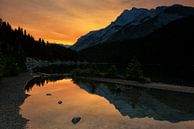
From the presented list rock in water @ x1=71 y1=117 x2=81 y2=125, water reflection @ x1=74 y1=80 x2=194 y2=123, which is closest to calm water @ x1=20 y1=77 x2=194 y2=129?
water reflection @ x1=74 y1=80 x2=194 y2=123

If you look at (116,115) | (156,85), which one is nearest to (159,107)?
(116,115)

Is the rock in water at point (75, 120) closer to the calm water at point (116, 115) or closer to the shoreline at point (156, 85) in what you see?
the calm water at point (116, 115)

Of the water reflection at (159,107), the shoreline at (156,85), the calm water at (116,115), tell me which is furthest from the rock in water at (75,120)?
the shoreline at (156,85)

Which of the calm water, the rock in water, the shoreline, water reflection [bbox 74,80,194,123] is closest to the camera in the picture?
the calm water

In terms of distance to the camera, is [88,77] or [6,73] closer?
[6,73]

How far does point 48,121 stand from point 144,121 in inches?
429

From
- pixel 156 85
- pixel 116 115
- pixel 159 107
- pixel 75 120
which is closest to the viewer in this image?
pixel 75 120

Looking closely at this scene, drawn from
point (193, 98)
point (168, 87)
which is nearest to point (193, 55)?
point (168, 87)

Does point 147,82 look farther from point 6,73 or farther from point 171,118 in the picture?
point 6,73

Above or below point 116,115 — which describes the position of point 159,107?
below

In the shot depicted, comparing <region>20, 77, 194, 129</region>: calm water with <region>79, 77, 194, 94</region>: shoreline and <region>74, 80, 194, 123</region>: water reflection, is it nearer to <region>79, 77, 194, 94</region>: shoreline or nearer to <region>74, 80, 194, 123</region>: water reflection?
<region>74, 80, 194, 123</region>: water reflection

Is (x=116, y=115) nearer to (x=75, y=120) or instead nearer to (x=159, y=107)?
(x=75, y=120)

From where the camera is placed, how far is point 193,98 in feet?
150

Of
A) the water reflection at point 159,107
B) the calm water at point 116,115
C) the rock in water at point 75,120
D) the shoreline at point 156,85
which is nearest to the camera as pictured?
the calm water at point 116,115
